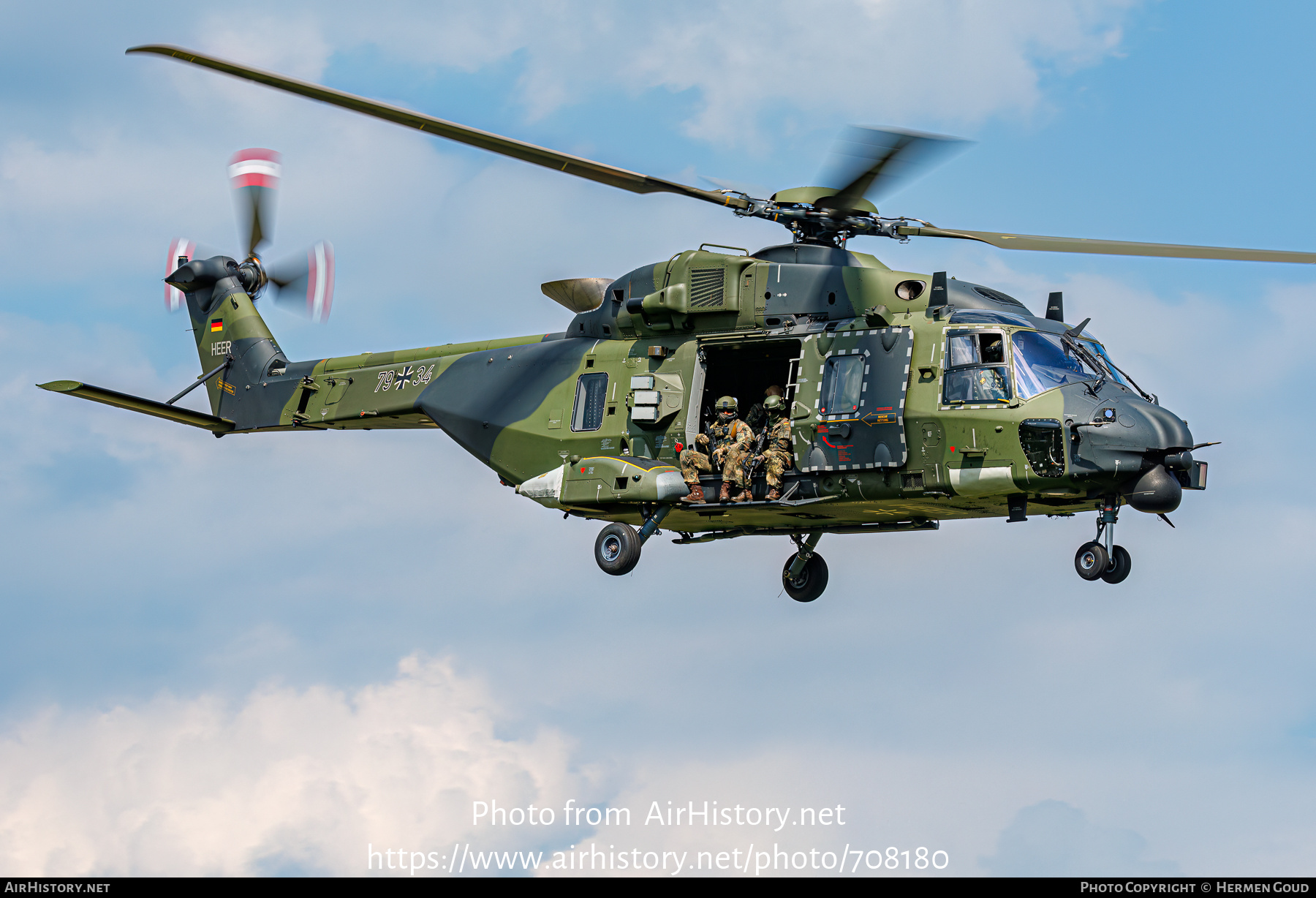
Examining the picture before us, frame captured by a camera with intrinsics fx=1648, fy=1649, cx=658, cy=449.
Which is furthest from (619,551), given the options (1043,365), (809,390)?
(1043,365)

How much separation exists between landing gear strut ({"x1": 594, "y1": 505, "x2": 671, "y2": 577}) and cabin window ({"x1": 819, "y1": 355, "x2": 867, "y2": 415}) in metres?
2.53

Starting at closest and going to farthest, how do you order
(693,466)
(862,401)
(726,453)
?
(862,401) < (726,453) < (693,466)

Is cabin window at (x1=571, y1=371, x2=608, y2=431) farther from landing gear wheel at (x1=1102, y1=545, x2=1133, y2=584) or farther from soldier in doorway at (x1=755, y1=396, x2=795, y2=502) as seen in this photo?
landing gear wheel at (x1=1102, y1=545, x2=1133, y2=584)

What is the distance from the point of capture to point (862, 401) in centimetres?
2003

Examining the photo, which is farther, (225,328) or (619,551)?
(225,328)

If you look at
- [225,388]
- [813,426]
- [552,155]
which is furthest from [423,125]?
[225,388]

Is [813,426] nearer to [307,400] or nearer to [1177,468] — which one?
[1177,468]

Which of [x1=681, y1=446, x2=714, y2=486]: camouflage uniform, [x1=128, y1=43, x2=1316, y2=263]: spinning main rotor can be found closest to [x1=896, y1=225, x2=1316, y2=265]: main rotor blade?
[x1=128, y1=43, x2=1316, y2=263]: spinning main rotor

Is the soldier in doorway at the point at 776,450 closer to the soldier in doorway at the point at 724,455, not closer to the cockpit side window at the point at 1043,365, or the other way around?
the soldier in doorway at the point at 724,455

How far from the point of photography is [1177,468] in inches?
731

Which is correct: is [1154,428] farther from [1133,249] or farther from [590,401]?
[590,401]

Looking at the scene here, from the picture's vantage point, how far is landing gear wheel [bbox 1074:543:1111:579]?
61.6 ft

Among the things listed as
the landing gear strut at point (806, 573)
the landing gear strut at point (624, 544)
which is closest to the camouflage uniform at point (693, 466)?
the landing gear strut at point (624, 544)

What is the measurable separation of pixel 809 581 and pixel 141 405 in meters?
10.5
